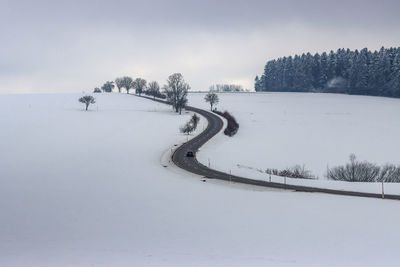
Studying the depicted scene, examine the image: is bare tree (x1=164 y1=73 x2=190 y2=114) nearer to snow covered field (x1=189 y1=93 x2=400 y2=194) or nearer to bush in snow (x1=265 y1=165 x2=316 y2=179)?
snow covered field (x1=189 y1=93 x2=400 y2=194)

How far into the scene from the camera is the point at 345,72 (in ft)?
555

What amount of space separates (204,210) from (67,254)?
11.9m

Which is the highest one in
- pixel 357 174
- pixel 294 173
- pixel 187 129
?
pixel 187 129

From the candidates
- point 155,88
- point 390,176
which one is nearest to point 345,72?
point 155,88

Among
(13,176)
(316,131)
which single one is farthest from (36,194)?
(316,131)

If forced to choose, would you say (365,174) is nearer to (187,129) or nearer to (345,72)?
(187,129)

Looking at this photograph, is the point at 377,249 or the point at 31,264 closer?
the point at 31,264

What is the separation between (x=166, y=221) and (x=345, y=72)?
532ft

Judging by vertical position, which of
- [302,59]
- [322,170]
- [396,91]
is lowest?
[322,170]

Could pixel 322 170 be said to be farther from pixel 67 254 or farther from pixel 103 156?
pixel 67 254

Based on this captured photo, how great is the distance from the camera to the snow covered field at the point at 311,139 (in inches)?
2213

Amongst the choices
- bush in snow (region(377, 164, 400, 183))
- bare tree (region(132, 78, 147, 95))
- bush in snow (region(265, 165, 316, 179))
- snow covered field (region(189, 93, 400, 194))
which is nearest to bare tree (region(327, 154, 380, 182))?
bush in snow (region(377, 164, 400, 183))

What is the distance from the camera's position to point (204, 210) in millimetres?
29484

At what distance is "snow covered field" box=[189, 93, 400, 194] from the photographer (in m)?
56.2
